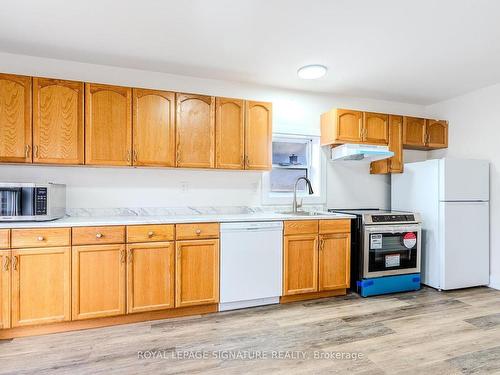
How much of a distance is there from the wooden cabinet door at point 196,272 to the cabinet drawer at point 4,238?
1267 millimetres

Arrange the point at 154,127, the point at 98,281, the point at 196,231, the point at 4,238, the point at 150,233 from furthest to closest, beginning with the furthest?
the point at 154,127, the point at 196,231, the point at 150,233, the point at 98,281, the point at 4,238

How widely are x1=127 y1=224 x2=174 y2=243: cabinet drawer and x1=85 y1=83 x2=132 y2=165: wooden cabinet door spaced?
0.67m

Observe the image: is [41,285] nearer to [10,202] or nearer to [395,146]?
[10,202]

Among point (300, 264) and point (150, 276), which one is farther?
point (300, 264)

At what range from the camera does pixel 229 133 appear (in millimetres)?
3242

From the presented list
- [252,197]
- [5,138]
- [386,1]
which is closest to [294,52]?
[386,1]

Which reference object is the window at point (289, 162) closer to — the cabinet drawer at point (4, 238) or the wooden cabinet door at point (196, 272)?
the wooden cabinet door at point (196, 272)

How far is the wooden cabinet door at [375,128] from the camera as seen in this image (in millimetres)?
3805

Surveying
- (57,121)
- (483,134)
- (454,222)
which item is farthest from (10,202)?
(483,134)

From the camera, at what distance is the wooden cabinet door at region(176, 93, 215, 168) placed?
308 centimetres

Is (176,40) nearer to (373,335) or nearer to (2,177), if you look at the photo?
(2,177)

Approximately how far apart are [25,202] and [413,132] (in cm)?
433

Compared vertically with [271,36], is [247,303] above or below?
below

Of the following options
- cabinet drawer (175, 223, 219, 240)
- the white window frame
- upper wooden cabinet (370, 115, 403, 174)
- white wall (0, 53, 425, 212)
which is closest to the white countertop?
cabinet drawer (175, 223, 219, 240)
